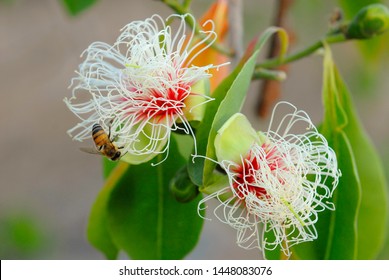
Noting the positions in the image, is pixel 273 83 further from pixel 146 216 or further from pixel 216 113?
pixel 216 113

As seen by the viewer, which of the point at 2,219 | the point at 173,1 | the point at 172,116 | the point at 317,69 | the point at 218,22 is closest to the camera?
the point at 172,116

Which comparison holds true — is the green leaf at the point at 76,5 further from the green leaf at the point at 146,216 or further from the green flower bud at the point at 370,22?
the green flower bud at the point at 370,22

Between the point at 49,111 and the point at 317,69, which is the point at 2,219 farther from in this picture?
the point at 317,69

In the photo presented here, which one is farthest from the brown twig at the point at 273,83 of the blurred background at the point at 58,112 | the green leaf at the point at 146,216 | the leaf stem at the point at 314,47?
the blurred background at the point at 58,112

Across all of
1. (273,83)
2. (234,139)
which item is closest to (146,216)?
(234,139)

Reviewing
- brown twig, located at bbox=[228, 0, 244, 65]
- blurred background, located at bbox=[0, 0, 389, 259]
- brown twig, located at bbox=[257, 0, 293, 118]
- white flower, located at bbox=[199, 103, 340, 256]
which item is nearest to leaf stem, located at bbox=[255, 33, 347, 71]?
brown twig, located at bbox=[228, 0, 244, 65]
